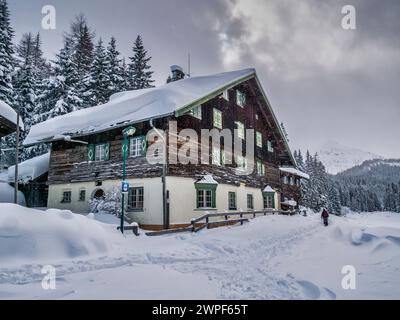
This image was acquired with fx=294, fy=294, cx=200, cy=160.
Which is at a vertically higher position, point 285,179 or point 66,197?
point 285,179

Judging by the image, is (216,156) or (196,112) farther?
(216,156)

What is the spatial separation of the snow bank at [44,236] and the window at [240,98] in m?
16.8

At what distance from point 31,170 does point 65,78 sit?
48.3 feet

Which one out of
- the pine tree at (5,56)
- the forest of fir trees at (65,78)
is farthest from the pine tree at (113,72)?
the pine tree at (5,56)

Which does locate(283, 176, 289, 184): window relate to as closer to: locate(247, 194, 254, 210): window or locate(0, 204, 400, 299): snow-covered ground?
locate(247, 194, 254, 210): window

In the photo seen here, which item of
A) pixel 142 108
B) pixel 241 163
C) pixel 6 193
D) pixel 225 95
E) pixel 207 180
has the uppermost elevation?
pixel 225 95

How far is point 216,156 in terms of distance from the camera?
2025 centimetres

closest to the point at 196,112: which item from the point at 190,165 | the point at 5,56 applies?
the point at 190,165

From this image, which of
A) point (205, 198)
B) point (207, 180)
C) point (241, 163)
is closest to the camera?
point (207, 180)

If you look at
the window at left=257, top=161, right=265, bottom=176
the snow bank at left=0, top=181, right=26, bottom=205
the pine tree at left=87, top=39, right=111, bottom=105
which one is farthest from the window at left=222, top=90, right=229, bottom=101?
the pine tree at left=87, top=39, right=111, bottom=105

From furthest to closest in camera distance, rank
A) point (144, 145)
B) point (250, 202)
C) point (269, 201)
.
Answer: point (269, 201) < point (250, 202) < point (144, 145)

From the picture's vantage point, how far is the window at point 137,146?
16.9m

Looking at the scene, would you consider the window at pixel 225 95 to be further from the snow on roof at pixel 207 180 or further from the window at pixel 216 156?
the snow on roof at pixel 207 180

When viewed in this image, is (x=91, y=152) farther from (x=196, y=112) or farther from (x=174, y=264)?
(x=174, y=264)
